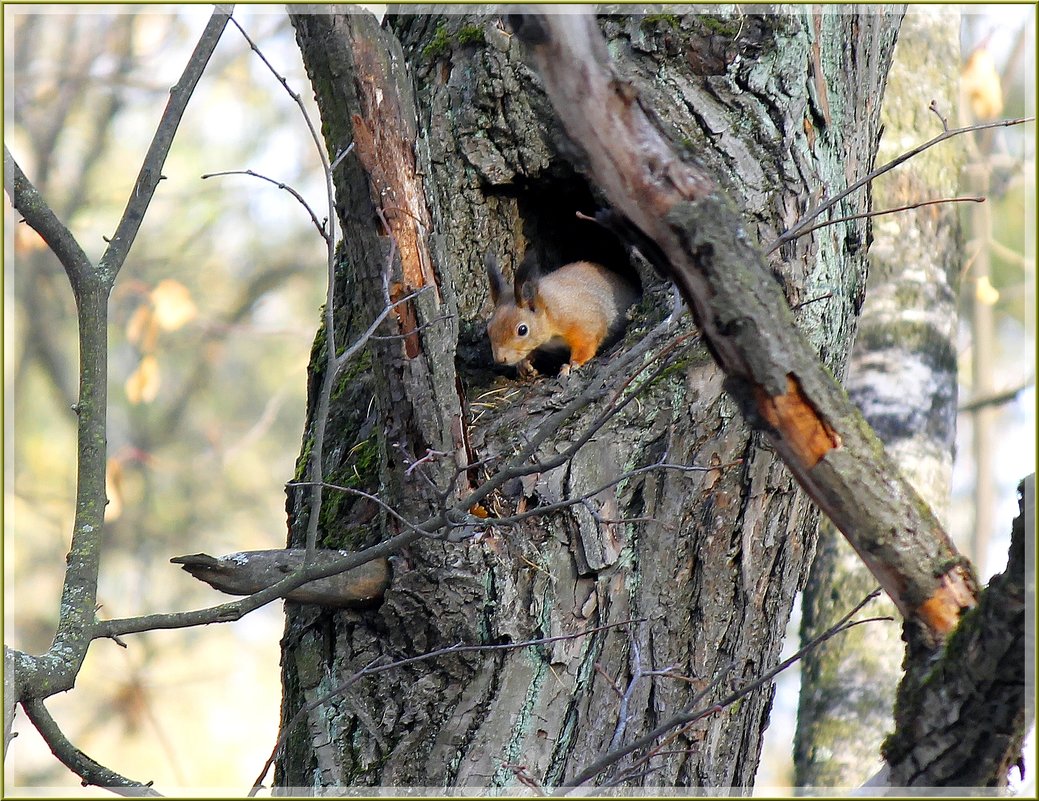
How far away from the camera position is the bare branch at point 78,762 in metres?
2.02

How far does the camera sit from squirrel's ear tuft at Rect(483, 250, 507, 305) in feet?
11.2

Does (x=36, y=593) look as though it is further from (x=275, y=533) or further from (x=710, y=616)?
(x=710, y=616)

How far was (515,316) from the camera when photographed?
3.66 meters

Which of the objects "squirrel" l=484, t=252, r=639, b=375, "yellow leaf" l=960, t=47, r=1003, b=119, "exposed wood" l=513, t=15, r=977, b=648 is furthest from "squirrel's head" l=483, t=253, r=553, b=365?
"yellow leaf" l=960, t=47, r=1003, b=119

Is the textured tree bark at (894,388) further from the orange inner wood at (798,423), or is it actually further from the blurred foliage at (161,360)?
the blurred foliage at (161,360)

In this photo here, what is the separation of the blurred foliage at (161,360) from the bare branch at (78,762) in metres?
7.69

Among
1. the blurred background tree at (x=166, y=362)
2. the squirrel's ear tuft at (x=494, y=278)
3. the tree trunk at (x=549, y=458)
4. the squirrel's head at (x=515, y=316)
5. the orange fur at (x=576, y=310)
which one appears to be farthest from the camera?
the blurred background tree at (x=166, y=362)

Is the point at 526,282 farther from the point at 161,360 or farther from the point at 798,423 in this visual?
the point at 161,360

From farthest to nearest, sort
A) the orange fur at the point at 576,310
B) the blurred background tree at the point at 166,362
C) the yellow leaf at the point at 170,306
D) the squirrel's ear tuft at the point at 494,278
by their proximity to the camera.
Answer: the blurred background tree at the point at 166,362 → the yellow leaf at the point at 170,306 → the orange fur at the point at 576,310 → the squirrel's ear tuft at the point at 494,278

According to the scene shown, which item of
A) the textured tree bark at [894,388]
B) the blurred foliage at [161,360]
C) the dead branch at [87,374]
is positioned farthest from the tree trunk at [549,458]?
the blurred foliage at [161,360]

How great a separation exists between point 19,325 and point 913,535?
10925 mm

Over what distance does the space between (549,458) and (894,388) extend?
7.64 feet

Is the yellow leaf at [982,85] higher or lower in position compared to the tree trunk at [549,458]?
higher

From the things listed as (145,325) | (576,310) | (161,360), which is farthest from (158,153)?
(161,360)
